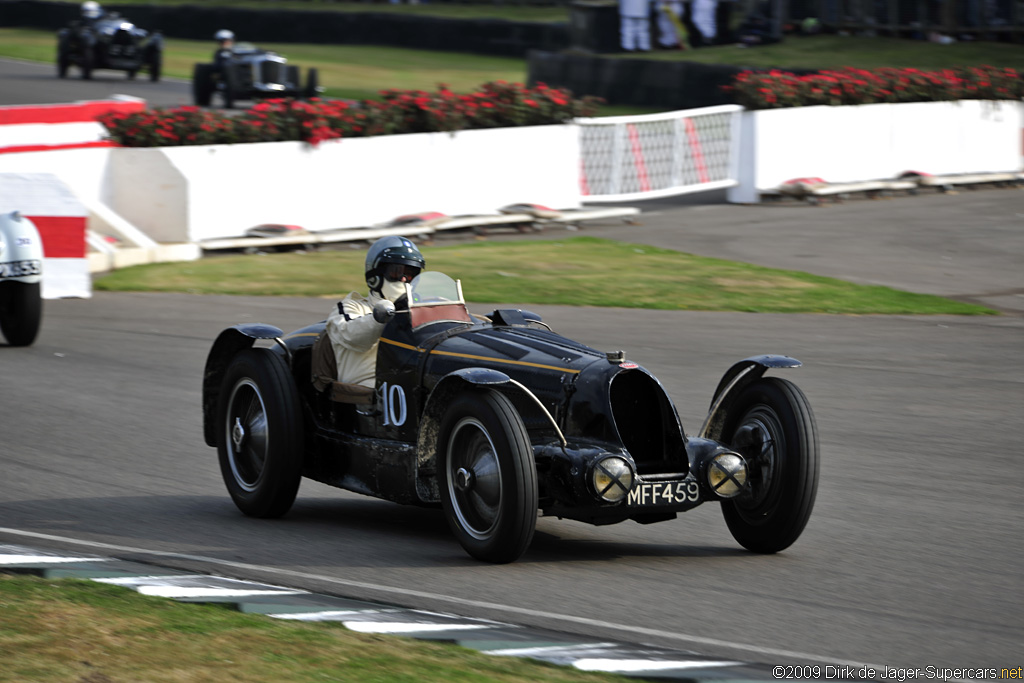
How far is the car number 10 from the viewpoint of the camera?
22.5 feet

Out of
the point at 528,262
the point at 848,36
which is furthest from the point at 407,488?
the point at 848,36

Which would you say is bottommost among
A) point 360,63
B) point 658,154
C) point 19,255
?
point 19,255

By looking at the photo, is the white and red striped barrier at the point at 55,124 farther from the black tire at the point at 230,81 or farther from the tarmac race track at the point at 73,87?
the tarmac race track at the point at 73,87

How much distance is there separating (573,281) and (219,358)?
28.6ft

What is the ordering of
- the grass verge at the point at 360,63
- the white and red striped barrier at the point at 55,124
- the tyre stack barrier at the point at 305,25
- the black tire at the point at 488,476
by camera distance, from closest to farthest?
the black tire at the point at 488,476, the white and red striped barrier at the point at 55,124, the grass verge at the point at 360,63, the tyre stack barrier at the point at 305,25

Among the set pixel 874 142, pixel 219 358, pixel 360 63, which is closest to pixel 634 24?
pixel 360 63

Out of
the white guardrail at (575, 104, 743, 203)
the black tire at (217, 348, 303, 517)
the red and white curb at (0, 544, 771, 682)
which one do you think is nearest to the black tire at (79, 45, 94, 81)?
the white guardrail at (575, 104, 743, 203)

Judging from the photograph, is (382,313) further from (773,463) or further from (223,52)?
(223,52)

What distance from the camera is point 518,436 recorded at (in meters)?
5.88

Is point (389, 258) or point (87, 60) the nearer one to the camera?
point (389, 258)

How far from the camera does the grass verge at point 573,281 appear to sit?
15219mm

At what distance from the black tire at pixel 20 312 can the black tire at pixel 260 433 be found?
5172mm

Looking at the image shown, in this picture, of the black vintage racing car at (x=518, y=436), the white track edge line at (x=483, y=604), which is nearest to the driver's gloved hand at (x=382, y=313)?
the black vintage racing car at (x=518, y=436)

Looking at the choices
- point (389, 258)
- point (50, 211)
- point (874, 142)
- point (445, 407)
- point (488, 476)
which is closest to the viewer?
point (488, 476)
